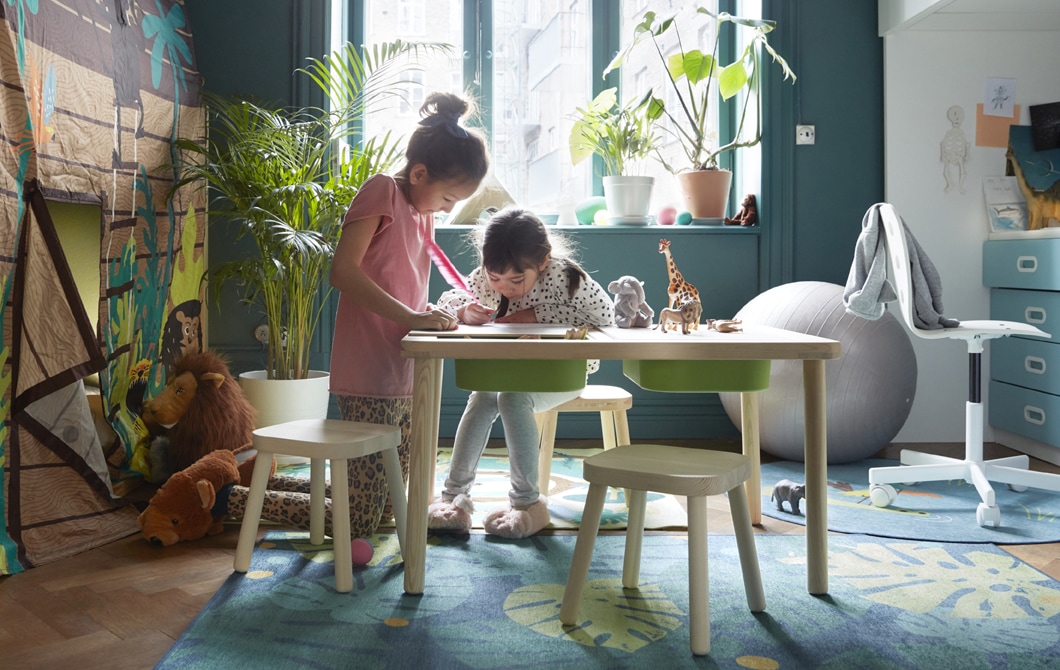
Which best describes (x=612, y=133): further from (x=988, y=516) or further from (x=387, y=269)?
(x=988, y=516)

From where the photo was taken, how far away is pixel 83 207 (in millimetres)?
2742

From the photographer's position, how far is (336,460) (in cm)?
186

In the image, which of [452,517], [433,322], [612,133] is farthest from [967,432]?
[612,133]

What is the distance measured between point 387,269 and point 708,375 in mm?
807

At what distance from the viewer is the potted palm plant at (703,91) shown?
3539 mm

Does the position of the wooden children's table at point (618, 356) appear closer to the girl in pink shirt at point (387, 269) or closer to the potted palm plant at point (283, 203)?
the girl in pink shirt at point (387, 269)

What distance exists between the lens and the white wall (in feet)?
11.7

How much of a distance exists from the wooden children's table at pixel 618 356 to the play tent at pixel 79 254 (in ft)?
3.10

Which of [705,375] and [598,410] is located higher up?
[705,375]

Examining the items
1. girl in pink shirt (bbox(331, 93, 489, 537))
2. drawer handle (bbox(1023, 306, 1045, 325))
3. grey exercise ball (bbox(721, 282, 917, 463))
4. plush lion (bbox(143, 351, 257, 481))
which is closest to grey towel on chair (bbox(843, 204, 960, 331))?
grey exercise ball (bbox(721, 282, 917, 463))

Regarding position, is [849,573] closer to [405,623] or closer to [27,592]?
[405,623]

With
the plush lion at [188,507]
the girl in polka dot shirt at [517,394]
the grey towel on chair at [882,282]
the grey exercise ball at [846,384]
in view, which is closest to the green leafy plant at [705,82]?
the grey exercise ball at [846,384]

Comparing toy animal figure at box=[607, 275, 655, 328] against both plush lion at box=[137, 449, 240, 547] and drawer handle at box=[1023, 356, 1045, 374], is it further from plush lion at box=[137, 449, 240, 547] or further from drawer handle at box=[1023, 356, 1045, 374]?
drawer handle at box=[1023, 356, 1045, 374]

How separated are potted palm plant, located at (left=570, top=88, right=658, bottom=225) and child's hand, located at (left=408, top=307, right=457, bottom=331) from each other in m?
1.85
